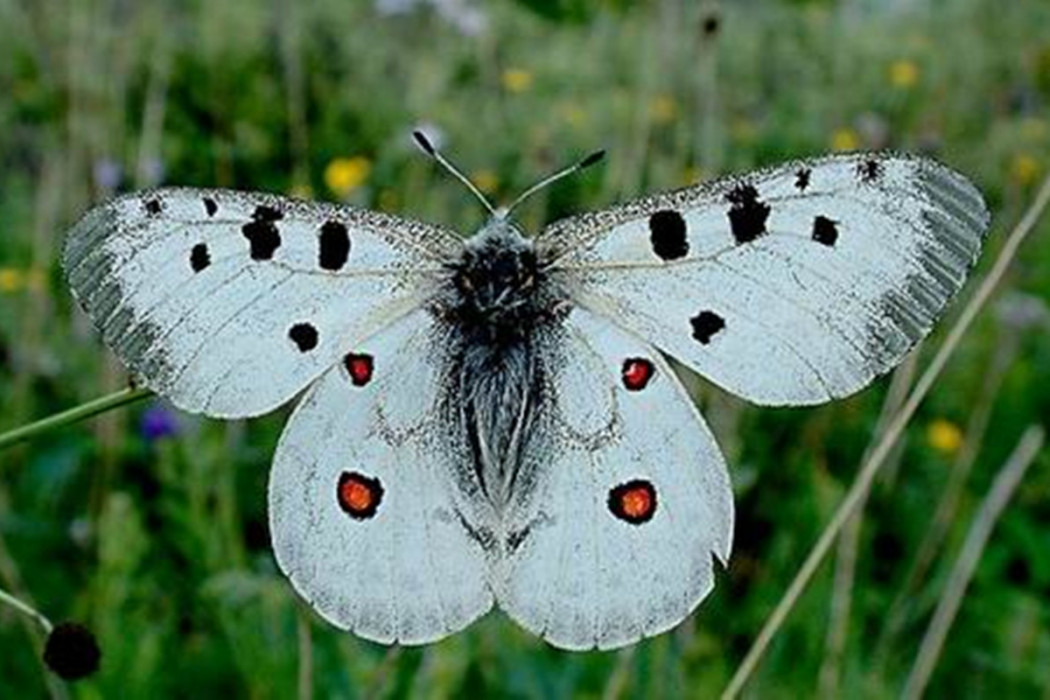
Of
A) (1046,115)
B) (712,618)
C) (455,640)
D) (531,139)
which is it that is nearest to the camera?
(455,640)

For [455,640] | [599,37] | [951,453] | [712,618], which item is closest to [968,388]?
[951,453]

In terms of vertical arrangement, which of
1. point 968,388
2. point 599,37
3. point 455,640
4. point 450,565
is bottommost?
point 599,37

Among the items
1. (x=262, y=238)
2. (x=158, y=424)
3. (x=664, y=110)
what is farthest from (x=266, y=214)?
(x=664, y=110)

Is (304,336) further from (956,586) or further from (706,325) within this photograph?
(956,586)

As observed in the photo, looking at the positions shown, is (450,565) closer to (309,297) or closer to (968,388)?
(309,297)

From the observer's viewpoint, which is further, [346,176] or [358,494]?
[346,176]

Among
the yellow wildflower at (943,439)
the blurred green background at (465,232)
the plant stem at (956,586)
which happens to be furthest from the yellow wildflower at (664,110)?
the plant stem at (956,586)

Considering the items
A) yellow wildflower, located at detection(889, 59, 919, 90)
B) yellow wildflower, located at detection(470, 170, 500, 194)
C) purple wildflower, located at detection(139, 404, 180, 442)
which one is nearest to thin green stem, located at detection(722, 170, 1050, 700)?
purple wildflower, located at detection(139, 404, 180, 442)
